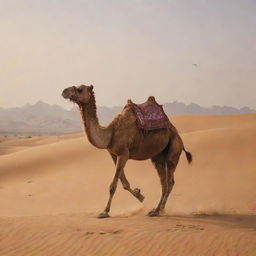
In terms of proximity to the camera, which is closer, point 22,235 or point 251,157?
point 22,235

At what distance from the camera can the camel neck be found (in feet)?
25.9

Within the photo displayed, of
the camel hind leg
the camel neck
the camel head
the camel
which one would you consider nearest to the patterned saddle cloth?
the camel

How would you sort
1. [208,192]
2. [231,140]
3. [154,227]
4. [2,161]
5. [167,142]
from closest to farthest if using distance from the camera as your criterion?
[154,227] → [167,142] → [208,192] → [231,140] → [2,161]

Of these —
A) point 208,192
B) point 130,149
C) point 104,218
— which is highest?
point 130,149

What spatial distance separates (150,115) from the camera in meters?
8.89

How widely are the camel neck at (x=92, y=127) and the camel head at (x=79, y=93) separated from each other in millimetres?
109

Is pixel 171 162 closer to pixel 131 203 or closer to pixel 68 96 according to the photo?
pixel 68 96

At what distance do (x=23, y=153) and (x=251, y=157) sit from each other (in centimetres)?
1091

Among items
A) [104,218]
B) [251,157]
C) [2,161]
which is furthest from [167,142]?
[2,161]

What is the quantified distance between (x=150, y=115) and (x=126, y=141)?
3.32ft

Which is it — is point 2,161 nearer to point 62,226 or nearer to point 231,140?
point 231,140

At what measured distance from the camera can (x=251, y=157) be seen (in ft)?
53.1

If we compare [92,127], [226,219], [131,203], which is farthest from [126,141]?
[131,203]

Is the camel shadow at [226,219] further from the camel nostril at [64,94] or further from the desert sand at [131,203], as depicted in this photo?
the camel nostril at [64,94]
